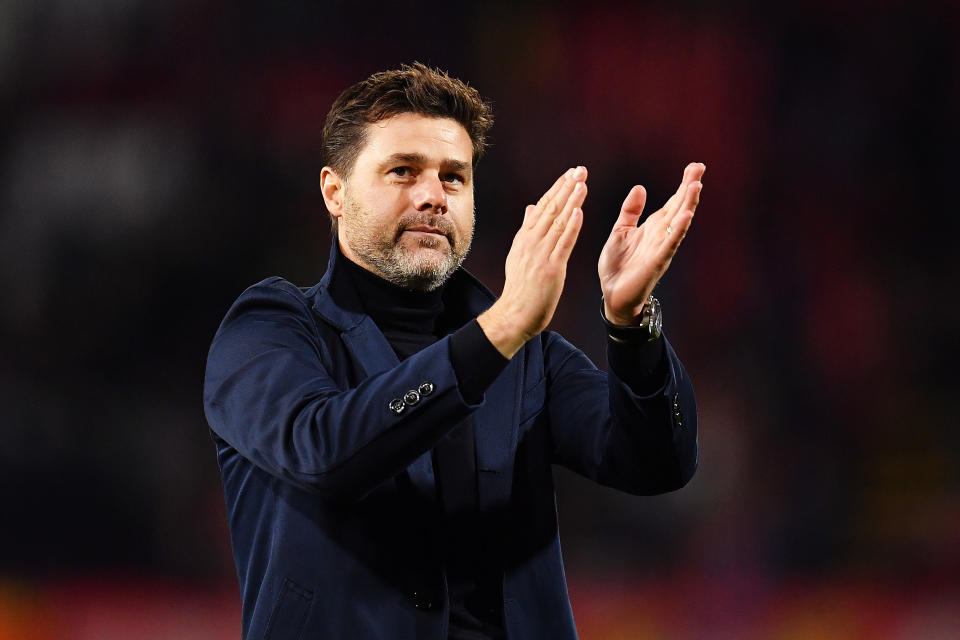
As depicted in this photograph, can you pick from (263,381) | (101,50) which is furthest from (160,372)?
(263,381)

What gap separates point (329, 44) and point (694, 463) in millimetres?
2552

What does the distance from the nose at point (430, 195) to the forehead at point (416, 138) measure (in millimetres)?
42

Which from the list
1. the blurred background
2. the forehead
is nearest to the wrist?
the forehead

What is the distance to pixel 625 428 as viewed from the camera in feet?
5.01

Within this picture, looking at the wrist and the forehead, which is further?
the forehead

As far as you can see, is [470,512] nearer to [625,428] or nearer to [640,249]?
[625,428]

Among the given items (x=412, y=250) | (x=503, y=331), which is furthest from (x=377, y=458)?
(x=412, y=250)

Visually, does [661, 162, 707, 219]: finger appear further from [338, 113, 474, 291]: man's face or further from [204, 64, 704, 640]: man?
[338, 113, 474, 291]: man's face

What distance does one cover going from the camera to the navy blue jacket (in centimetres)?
132

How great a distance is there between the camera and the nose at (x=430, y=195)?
5.42 feet

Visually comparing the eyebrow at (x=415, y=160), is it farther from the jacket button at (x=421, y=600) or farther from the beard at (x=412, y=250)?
the jacket button at (x=421, y=600)

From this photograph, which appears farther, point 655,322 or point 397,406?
point 655,322

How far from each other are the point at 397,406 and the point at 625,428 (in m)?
0.37

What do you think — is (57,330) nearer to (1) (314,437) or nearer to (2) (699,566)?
(2) (699,566)
